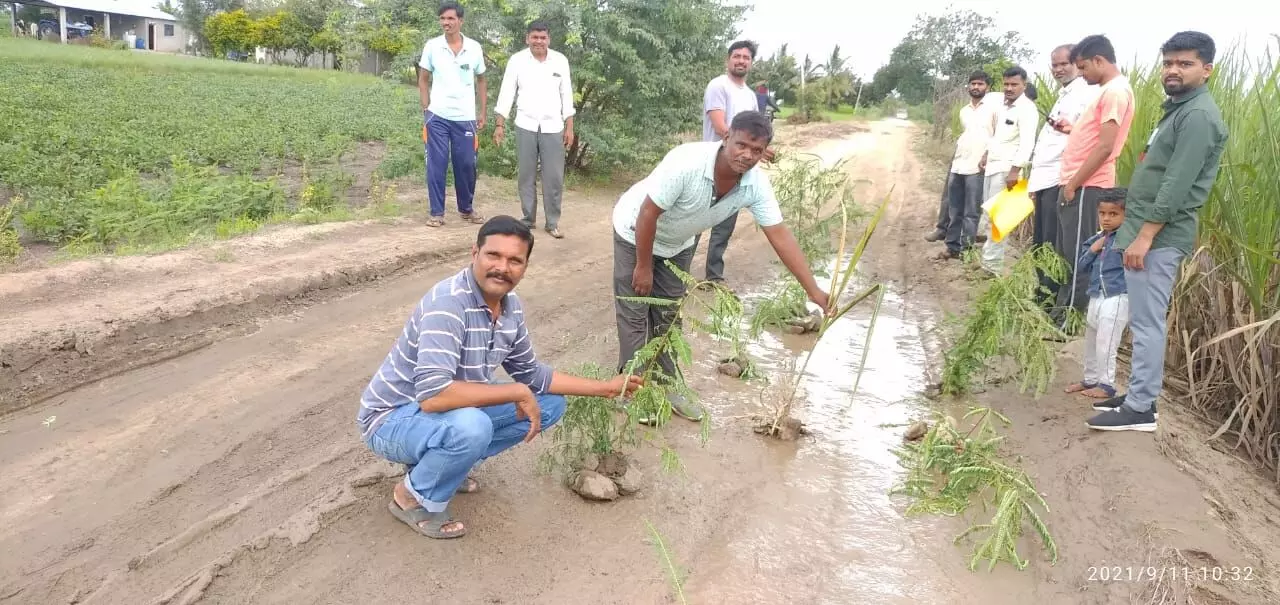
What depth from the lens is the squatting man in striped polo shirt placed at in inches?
103

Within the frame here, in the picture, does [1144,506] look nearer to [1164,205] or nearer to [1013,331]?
[1013,331]

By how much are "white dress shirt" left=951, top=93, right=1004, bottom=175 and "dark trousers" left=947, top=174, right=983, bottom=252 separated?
0.10 metres

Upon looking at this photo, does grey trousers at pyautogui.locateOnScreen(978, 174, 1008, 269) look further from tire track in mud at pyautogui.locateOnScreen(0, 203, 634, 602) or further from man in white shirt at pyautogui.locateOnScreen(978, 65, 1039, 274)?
tire track in mud at pyautogui.locateOnScreen(0, 203, 634, 602)

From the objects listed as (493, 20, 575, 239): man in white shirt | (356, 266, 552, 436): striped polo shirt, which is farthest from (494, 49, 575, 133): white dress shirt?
(356, 266, 552, 436): striped polo shirt

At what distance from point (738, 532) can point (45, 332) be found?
3698 mm

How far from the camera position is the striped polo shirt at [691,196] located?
10.9ft

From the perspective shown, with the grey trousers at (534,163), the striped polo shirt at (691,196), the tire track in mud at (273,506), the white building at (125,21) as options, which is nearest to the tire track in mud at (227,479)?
the tire track in mud at (273,506)

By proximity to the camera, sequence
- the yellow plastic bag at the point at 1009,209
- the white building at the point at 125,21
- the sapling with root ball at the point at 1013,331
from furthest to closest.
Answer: the white building at the point at 125,21, the yellow plastic bag at the point at 1009,209, the sapling with root ball at the point at 1013,331

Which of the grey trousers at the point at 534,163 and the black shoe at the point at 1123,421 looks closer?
the black shoe at the point at 1123,421

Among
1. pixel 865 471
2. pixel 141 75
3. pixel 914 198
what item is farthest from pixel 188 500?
pixel 141 75

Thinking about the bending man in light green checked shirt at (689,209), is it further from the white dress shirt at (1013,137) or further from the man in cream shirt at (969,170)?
the man in cream shirt at (969,170)

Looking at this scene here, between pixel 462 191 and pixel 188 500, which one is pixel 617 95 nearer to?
pixel 462 191

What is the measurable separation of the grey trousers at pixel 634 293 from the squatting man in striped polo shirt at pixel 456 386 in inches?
34.8

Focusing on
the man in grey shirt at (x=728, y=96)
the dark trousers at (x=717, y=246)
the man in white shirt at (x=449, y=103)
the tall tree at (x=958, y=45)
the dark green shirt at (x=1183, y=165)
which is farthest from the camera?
the tall tree at (x=958, y=45)
